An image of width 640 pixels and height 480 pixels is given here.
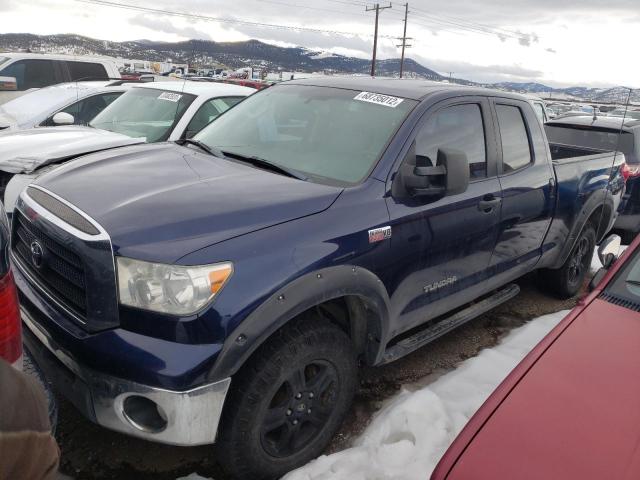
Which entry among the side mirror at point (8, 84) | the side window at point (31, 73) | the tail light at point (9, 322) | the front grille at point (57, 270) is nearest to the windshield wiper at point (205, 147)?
the front grille at point (57, 270)

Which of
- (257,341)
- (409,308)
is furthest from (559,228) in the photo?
(257,341)

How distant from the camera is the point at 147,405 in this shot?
213cm

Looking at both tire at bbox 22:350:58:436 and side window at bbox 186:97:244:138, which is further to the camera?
side window at bbox 186:97:244:138

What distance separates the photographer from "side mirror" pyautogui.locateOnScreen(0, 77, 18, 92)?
390 inches

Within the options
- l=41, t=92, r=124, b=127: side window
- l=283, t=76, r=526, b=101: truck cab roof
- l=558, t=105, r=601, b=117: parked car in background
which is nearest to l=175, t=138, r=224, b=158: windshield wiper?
l=283, t=76, r=526, b=101: truck cab roof

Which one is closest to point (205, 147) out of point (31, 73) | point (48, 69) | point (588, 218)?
point (588, 218)

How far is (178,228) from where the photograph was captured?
2.11 metres

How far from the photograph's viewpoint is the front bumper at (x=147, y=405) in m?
2.00

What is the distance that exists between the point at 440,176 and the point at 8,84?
10362 mm

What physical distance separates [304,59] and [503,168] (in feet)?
413

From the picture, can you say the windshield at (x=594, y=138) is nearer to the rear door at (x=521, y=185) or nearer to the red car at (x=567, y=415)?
the rear door at (x=521, y=185)

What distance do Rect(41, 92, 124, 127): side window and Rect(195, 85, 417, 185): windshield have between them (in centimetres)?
416

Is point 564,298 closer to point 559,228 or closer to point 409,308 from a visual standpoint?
point 559,228

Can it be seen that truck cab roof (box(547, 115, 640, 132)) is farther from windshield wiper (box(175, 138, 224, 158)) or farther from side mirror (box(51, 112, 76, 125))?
side mirror (box(51, 112, 76, 125))
